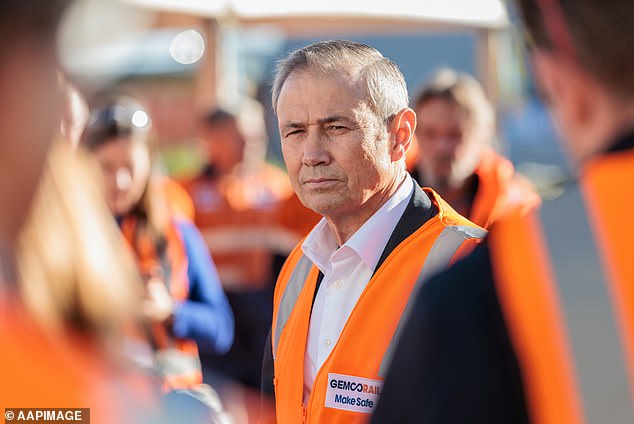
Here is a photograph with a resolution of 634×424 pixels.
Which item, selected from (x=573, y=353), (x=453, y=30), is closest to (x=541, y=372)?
(x=573, y=353)

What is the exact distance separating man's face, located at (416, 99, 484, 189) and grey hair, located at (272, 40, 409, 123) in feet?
5.46

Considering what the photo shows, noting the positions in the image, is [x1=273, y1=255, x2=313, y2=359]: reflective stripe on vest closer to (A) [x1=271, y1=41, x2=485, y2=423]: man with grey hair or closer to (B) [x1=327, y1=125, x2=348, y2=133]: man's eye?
(A) [x1=271, y1=41, x2=485, y2=423]: man with grey hair

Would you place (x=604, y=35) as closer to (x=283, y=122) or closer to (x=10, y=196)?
(x=10, y=196)

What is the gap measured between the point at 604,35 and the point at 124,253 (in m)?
0.61

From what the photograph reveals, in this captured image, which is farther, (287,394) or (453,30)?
(453,30)

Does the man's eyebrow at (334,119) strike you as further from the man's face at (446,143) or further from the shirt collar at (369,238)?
the man's face at (446,143)

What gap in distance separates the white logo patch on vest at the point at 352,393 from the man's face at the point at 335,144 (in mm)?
505

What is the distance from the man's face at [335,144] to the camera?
218cm

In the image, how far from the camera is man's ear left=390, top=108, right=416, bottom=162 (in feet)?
7.40

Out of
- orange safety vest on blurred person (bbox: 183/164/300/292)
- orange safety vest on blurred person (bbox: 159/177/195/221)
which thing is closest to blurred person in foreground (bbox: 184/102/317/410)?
orange safety vest on blurred person (bbox: 183/164/300/292)

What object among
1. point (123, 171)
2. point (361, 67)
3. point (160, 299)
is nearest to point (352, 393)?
point (361, 67)

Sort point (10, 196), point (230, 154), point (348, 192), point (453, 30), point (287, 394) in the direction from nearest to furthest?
point (10, 196), point (287, 394), point (348, 192), point (230, 154), point (453, 30)

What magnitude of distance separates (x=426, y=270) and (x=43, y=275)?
1.15m

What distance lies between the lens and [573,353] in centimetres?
101
